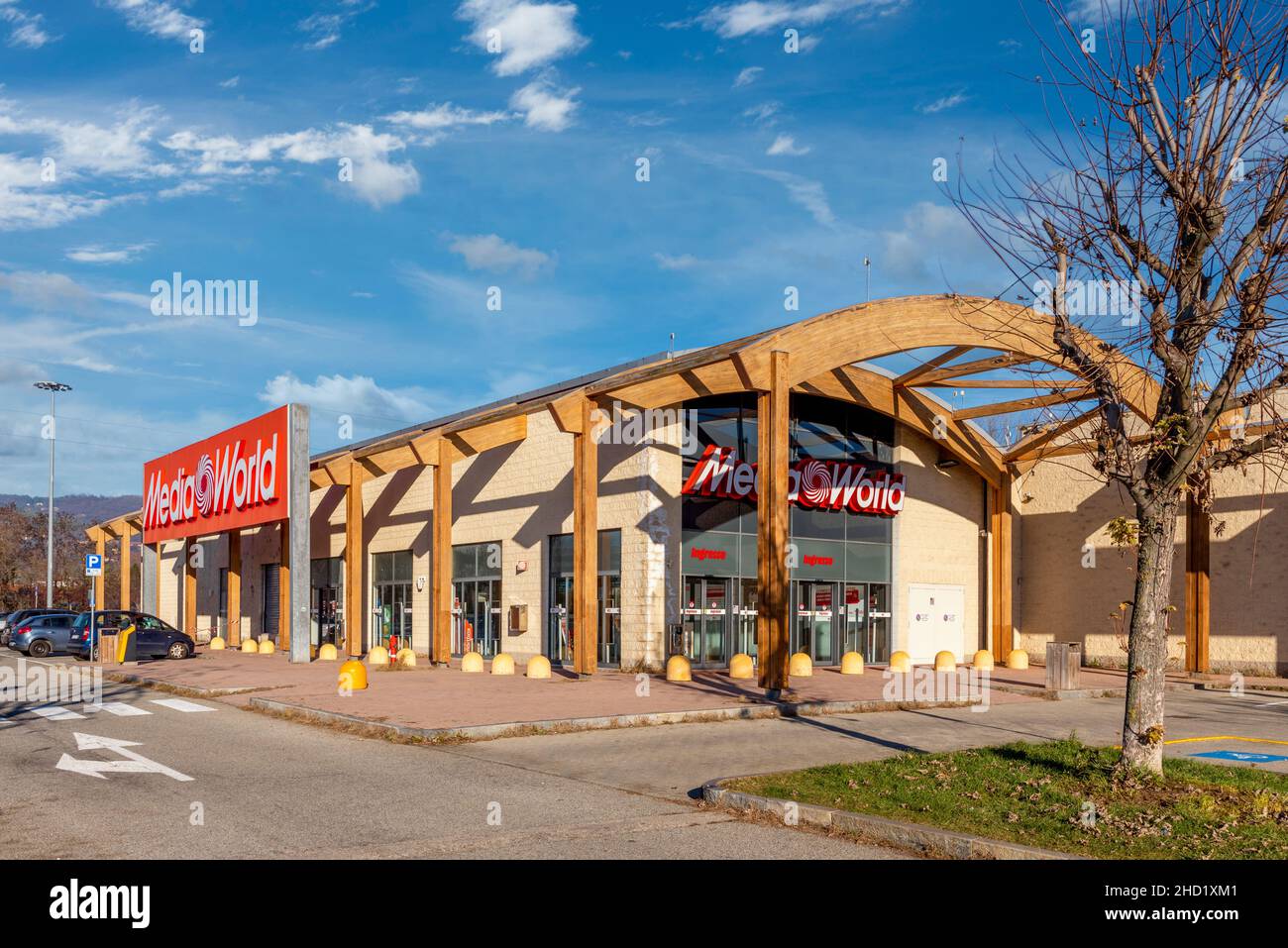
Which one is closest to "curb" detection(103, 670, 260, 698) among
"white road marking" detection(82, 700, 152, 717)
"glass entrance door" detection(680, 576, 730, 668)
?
"white road marking" detection(82, 700, 152, 717)

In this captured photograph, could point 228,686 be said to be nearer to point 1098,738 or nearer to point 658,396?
point 658,396

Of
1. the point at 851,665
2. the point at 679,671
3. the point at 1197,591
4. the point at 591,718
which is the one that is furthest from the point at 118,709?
the point at 1197,591

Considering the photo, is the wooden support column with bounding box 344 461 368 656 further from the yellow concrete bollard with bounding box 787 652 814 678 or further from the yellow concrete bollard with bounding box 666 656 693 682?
the yellow concrete bollard with bounding box 787 652 814 678

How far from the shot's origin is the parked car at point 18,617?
37.1 meters

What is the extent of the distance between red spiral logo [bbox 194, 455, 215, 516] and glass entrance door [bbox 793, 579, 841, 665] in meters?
18.9

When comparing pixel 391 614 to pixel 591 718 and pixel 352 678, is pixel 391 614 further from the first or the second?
pixel 591 718

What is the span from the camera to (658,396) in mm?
23969

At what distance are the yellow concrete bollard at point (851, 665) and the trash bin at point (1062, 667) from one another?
14.5ft

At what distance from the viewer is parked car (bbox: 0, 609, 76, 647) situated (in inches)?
1460

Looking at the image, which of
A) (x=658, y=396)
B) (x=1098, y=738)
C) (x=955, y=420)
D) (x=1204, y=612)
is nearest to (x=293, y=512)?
(x=658, y=396)

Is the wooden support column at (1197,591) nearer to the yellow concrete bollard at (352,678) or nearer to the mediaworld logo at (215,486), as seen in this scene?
the yellow concrete bollard at (352,678)

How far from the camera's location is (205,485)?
36469 millimetres
